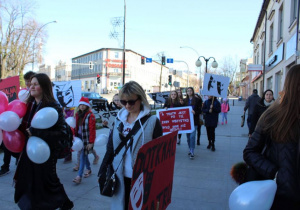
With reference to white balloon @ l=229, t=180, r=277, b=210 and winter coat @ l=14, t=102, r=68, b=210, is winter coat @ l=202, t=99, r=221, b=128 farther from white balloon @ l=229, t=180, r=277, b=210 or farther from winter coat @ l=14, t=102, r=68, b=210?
white balloon @ l=229, t=180, r=277, b=210

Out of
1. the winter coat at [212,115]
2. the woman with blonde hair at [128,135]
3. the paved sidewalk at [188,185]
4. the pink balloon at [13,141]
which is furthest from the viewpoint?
the winter coat at [212,115]

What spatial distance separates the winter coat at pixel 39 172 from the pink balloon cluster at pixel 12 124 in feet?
0.25

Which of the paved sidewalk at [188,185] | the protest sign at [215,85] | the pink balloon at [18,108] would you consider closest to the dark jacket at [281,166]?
the paved sidewalk at [188,185]

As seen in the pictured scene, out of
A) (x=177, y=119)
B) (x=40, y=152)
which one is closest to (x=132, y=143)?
(x=40, y=152)

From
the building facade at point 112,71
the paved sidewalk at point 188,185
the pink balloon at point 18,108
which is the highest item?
the building facade at point 112,71

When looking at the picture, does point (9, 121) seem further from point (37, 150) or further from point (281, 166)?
point (281, 166)

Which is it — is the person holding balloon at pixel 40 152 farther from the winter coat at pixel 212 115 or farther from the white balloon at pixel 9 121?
the winter coat at pixel 212 115

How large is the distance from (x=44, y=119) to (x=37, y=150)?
0.31 m

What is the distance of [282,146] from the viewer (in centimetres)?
174

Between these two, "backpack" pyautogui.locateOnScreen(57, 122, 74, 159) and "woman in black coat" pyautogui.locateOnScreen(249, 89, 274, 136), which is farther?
"woman in black coat" pyautogui.locateOnScreen(249, 89, 274, 136)

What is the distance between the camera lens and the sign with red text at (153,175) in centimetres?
197

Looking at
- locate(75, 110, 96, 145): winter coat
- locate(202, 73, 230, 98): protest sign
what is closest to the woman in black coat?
locate(202, 73, 230, 98): protest sign

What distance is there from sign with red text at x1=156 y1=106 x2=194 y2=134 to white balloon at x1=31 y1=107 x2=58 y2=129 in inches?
188

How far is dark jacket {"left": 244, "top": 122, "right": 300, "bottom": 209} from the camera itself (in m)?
1.67
